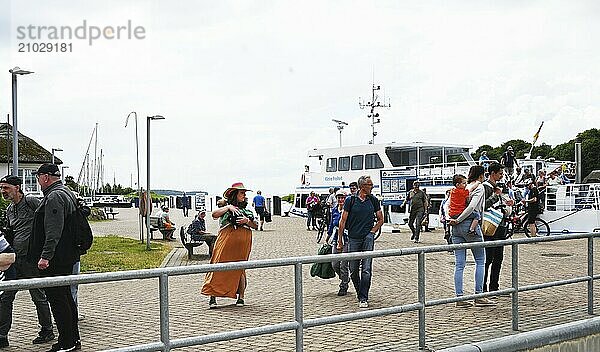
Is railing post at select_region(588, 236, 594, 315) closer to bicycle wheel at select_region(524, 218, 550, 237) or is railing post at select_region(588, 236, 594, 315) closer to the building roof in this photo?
bicycle wheel at select_region(524, 218, 550, 237)

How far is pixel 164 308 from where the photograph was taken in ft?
18.3

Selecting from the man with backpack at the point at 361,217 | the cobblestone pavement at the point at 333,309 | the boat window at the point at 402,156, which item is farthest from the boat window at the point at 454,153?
the cobblestone pavement at the point at 333,309

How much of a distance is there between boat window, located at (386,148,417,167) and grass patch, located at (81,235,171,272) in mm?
17965

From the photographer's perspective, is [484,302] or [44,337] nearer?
[44,337]

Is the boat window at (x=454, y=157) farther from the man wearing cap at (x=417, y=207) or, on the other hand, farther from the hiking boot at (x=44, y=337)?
the hiking boot at (x=44, y=337)

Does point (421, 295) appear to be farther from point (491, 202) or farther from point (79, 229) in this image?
point (491, 202)

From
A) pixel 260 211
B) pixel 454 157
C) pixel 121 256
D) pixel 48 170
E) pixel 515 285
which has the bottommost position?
pixel 121 256

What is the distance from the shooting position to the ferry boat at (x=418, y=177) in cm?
2922

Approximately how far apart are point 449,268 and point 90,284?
Result: 12.9 feet

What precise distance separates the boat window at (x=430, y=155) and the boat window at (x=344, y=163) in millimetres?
4565

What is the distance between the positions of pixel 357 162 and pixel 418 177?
7.07 metres

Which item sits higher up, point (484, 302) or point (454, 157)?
point (454, 157)

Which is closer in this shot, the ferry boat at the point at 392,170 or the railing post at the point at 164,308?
the railing post at the point at 164,308

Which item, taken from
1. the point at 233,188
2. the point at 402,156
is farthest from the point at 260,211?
the point at 233,188
